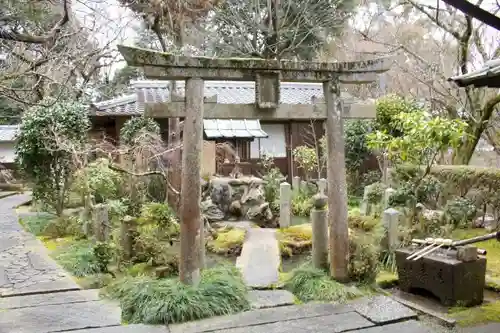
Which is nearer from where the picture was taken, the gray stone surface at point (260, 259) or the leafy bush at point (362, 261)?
the leafy bush at point (362, 261)

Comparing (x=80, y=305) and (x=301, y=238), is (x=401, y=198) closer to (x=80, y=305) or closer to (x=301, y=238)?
(x=301, y=238)

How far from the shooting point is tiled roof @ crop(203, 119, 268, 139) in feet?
56.2

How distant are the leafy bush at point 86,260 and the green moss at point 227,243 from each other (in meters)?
2.54

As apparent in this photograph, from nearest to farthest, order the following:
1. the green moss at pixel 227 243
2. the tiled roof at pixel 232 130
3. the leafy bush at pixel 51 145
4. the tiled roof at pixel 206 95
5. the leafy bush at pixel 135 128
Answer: the green moss at pixel 227 243
the leafy bush at pixel 51 145
the leafy bush at pixel 135 128
the tiled roof at pixel 206 95
the tiled roof at pixel 232 130

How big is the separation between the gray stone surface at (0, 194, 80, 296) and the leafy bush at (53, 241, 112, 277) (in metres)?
0.16

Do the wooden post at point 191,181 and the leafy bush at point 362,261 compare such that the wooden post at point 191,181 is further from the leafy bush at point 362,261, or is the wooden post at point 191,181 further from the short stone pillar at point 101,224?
the short stone pillar at point 101,224

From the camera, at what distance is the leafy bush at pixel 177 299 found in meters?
5.53

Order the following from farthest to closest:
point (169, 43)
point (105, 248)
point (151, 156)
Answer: point (169, 43)
point (151, 156)
point (105, 248)

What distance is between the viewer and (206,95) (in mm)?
17750

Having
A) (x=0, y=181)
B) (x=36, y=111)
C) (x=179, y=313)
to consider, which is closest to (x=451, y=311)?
(x=179, y=313)

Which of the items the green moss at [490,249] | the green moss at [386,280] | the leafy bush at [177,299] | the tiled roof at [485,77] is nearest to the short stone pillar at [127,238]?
the leafy bush at [177,299]

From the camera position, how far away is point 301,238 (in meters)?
10.1

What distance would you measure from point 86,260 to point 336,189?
442cm

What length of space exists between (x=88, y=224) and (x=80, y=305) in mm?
4200
